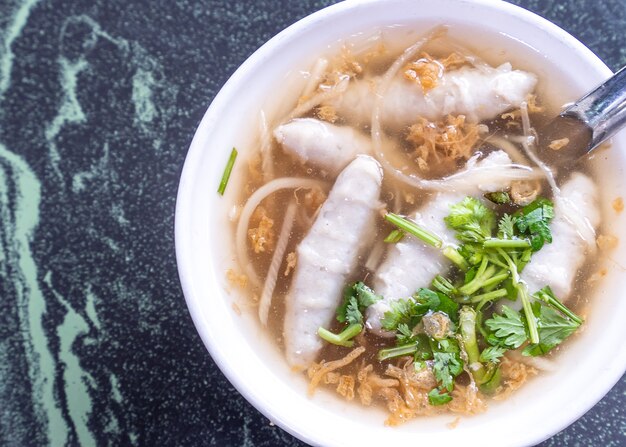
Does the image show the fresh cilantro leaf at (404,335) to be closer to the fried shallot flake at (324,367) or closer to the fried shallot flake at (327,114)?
the fried shallot flake at (324,367)

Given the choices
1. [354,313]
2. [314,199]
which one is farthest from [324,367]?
[314,199]

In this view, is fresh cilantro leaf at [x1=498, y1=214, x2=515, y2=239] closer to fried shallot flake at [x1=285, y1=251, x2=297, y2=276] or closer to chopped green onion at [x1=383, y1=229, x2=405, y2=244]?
chopped green onion at [x1=383, y1=229, x2=405, y2=244]

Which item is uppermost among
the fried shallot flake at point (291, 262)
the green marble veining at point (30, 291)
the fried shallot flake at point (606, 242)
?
the fried shallot flake at point (606, 242)

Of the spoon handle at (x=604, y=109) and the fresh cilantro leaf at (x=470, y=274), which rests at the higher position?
the spoon handle at (x=604, y=109)

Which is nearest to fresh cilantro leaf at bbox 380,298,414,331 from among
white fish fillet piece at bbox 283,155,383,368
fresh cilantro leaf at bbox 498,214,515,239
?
white fish fillet piece at bbox 283,155,383,368

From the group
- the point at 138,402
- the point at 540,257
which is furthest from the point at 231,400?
the point at 540,257

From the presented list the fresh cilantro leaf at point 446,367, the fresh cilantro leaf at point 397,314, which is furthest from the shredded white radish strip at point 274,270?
the fresh cilantro leaf at point 446,367

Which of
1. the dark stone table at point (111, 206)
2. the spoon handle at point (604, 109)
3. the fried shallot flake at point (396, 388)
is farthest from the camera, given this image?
the dark stone table at point (111, 206)

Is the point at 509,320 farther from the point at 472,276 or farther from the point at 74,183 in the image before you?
the point at 74,183
